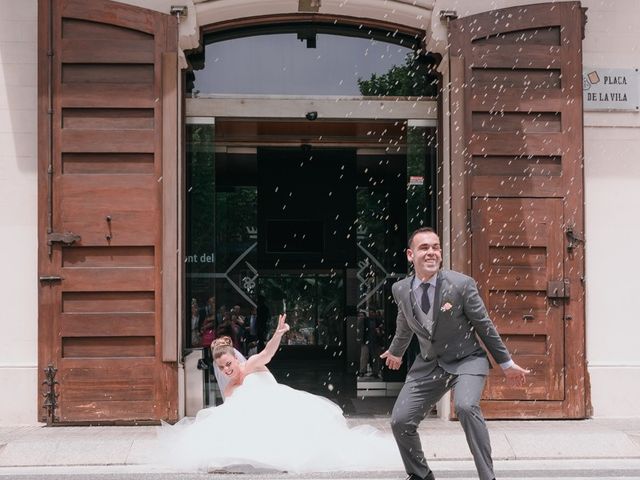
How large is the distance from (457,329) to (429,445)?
2.51 m

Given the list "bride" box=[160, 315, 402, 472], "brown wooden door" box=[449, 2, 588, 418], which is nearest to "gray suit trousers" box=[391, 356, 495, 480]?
"bride" box=[160, 315, 402, 472]

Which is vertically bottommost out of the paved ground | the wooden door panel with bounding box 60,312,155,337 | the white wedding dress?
the paved ground

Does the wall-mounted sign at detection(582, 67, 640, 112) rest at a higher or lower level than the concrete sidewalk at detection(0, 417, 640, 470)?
higher

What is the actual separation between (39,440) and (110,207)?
2393mm

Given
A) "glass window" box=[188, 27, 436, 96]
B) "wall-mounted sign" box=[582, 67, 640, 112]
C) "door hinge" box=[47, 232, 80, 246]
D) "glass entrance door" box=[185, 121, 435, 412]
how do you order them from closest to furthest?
1. "door hinge" box=[47, 232, 80, 246]
2. "wall-mounted sign" box=[582, 67, 640, 112]
3. "glass entrance door" box=[185, 121, 435, 412]
4. "glass window" box=[188, 27, 436, 96]

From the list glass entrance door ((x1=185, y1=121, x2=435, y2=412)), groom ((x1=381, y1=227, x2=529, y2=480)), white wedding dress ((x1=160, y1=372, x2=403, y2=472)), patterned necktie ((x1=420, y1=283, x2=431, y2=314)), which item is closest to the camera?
groom ((x1=381, y1=227, x2=529, y2=480))

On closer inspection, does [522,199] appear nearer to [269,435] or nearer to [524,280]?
[524,280]

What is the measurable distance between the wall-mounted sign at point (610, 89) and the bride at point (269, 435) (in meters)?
4.55

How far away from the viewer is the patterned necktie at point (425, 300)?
6.45 meters

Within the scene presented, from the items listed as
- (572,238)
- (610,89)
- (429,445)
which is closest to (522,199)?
(572,238)

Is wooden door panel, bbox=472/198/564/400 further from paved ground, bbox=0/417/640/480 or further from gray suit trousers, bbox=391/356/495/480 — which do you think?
gray suit trousers, bbox=391/356/495/480

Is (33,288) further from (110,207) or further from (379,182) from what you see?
(379,182)

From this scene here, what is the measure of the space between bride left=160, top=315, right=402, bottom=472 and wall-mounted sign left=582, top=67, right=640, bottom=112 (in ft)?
14.9

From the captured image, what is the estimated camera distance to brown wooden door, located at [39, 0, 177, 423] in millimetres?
9719
